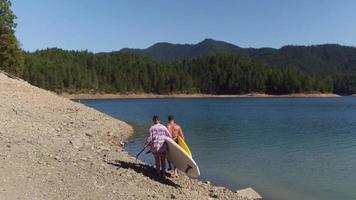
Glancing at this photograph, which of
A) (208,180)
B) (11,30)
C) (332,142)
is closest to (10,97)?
(208,180)

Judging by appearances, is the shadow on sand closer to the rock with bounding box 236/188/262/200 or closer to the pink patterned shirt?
the pink patterned shirt

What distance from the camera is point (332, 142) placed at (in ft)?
136

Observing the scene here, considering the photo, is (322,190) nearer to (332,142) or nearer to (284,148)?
(284,148)

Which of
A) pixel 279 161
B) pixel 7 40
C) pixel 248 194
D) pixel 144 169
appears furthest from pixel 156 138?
pixel 7 40

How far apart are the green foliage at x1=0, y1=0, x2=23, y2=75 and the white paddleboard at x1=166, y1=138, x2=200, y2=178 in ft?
179

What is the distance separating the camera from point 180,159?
60.7 feet

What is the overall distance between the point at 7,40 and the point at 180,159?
56147 millimetres

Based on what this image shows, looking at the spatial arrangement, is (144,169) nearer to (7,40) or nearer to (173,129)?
(173,129)

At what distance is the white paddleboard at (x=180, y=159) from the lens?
1802 cm

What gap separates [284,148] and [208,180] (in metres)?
15.2

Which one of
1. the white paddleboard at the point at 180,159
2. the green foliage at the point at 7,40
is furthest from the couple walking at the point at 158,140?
the green foliage at the point at 7,40

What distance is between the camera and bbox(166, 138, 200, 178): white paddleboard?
1802cm

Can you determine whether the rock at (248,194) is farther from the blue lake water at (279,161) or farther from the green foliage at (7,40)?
the green foliage at (7,40)

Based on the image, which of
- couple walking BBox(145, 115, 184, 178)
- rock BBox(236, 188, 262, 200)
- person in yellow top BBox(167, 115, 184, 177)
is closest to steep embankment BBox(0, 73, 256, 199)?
rock BBox(236, 188, 262, 200)
